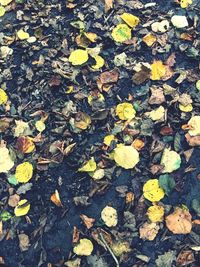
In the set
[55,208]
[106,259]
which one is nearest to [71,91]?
[55,208]

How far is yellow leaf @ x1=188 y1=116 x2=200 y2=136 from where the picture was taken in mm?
2723

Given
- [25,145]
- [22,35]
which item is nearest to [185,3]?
[22,35]

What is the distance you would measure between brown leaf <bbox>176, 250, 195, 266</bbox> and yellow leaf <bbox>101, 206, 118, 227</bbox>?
0.43 metres

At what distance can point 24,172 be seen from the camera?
2.70m

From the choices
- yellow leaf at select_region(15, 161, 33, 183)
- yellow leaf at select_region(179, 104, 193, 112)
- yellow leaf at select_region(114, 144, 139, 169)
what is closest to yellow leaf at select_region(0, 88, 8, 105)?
yellow leaf at select_region(15, 161, 33, 183)

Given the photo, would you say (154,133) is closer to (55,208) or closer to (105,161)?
(105,161)

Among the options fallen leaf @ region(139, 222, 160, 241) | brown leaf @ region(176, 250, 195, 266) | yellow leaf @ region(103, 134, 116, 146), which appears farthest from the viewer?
yellow leaf @ region(103, 134, 116, 146)

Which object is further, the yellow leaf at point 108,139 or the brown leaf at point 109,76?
the brown leaf at point 109,76

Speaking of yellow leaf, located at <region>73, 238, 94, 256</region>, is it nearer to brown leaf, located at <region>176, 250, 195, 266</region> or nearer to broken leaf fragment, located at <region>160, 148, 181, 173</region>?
brown leaf, located at <region>176, 250, 195, 266</region>

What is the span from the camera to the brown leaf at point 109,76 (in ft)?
9.95

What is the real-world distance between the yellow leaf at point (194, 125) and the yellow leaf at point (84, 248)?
3.29 ft

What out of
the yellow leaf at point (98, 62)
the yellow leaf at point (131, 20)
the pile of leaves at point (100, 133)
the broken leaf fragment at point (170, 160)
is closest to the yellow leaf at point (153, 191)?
the pile of leaves at point (100, 133)

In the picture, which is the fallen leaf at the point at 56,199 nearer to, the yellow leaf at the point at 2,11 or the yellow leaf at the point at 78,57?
the yellow leaf at the point at 78,57

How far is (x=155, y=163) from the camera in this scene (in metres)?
2.64
